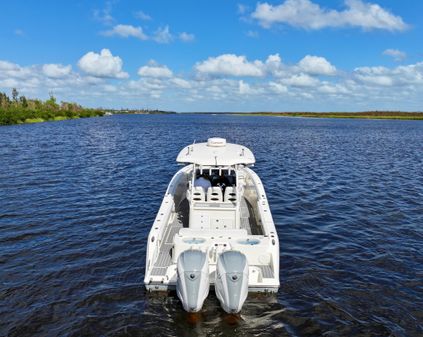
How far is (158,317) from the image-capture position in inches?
358

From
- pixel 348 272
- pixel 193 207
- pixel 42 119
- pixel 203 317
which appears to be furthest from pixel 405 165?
pixel 42 119

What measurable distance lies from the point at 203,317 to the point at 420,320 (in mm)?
5833

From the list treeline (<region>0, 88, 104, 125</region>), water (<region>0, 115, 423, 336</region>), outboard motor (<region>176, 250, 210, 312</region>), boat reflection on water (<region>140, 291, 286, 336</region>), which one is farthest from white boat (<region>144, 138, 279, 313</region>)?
treeline (<region>0, 88, 104, 125</region>)

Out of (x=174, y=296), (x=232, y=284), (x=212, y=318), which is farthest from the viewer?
(x=174, y=296)

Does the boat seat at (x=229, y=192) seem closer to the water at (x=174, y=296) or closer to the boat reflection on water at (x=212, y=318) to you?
the water at (x=174, y=296)

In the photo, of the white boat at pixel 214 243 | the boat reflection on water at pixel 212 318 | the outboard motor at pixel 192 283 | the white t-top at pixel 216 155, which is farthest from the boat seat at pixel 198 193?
the outboard motor at pixel 192 283

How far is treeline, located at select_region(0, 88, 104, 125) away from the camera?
90444 millimetres

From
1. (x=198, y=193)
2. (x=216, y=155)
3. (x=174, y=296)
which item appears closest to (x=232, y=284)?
(x=174, y=296)

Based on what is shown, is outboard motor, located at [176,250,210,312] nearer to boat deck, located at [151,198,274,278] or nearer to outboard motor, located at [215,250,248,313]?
outboard motor, located at [215,250,248,313]

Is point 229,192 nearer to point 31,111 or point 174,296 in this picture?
point 174,296

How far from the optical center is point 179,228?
45.2ft

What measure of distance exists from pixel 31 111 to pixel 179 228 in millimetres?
109428

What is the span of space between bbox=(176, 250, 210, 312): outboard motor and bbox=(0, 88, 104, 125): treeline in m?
92.0

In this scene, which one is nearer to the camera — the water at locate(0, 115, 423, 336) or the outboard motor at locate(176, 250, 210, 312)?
the outboard motor at locate(176, 250, 210, 312)
